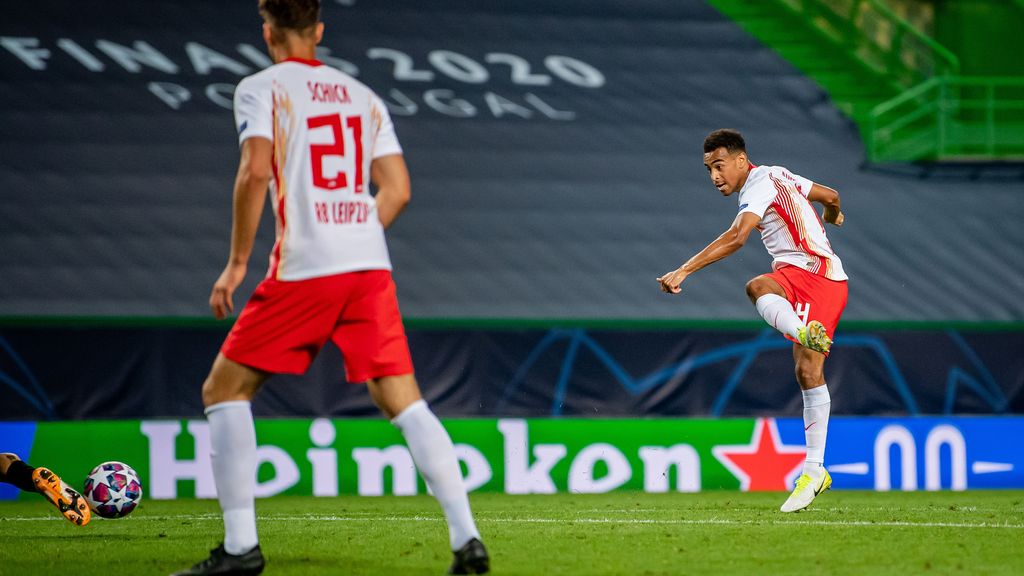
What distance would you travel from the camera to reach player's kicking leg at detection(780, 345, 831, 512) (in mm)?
6945

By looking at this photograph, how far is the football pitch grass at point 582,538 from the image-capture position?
4723mm

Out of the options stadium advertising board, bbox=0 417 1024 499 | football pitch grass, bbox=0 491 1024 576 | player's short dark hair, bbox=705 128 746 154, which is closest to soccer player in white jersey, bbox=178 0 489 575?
football pitch grass, bbox=0 491 1024 576

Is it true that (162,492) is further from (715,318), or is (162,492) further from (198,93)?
Result: (715,318)

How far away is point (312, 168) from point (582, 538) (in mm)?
2233

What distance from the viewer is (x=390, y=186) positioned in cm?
439

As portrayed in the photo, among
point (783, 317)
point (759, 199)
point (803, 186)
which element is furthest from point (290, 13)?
point (803, 186)

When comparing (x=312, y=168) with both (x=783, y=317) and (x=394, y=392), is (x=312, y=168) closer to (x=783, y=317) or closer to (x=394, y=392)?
(x=394, y=392)

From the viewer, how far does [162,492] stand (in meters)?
9.95

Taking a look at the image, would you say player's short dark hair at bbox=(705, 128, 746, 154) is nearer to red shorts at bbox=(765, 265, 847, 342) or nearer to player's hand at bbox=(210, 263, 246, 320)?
red shorts at bbox=(765, 265, 847, 342)

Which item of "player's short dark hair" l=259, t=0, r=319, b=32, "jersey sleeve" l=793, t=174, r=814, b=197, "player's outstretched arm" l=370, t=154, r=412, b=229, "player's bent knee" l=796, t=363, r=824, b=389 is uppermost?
"player's short dark hair" l=259, t=0, r=319, b=32

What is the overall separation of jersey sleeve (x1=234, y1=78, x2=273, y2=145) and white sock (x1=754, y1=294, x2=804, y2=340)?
342 centimetres

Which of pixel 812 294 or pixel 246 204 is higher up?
pixel 246 204

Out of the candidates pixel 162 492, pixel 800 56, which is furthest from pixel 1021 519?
pixel 800 56

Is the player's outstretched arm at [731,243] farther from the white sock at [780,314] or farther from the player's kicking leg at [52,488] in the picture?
the player's kicking leg at [52,488]
